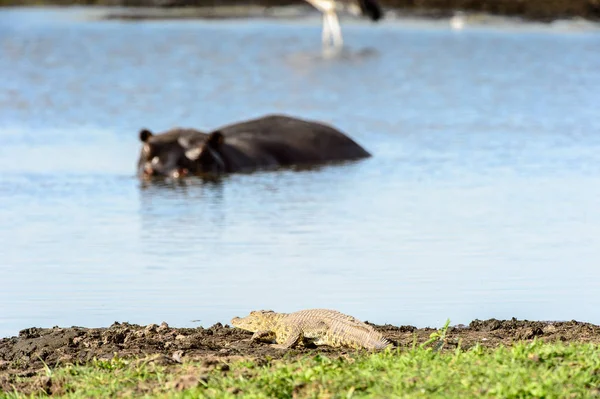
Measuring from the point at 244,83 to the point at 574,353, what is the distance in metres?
18.9

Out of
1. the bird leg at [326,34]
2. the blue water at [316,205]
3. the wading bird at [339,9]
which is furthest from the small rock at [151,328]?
the bird leg at [326,34]

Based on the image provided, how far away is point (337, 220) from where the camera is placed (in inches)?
408

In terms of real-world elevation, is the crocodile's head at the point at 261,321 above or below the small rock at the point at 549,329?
above

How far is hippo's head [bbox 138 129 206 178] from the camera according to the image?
13328mm

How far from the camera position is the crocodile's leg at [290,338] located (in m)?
6.43

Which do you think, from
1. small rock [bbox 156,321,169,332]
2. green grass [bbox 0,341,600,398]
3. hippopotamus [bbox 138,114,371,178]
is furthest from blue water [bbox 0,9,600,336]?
green grass [bbox 0,341,600,398]

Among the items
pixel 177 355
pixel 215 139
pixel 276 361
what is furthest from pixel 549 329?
pixel 215 139

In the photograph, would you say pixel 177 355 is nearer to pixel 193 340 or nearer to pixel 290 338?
pixel 193 340

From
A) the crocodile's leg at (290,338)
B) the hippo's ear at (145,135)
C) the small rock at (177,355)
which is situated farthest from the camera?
the hippo's ear at (145,135)

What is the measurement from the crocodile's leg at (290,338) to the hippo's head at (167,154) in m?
6.86

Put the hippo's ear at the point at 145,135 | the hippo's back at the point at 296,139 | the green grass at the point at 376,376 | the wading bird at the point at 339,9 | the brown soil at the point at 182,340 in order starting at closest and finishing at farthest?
the green grass at the point at 376,376, the brown soil at the point at 182,340, the hippo's ear at the point at 145,135, the hippo's back at the point at 296,139, the wading bird at the point at 339,9

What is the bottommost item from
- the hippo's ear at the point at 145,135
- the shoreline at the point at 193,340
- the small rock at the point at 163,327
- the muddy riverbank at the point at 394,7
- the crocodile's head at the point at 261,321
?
the shoreline at the point at 193,340

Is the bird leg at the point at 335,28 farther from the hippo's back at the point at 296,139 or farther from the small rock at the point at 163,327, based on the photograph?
the small rock at the point at 163,327

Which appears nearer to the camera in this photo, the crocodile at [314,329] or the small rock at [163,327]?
the crocodile at [314,329]
